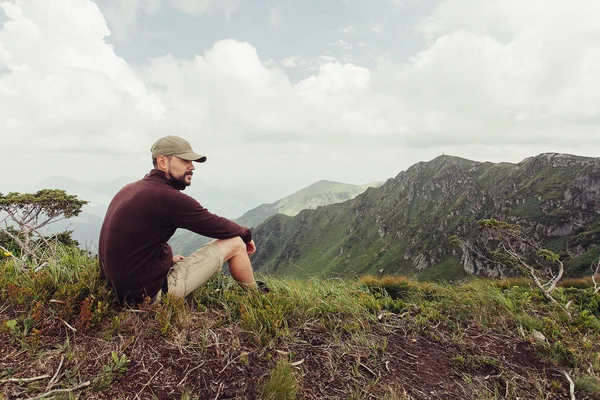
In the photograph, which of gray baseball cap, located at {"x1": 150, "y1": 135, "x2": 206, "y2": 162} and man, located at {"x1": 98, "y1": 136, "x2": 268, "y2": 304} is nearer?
man, located at {"x1": 98, "y1": 136, "x2": 268, "y2": 304}

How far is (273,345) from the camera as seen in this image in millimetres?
4117

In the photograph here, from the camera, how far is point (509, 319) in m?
5.56

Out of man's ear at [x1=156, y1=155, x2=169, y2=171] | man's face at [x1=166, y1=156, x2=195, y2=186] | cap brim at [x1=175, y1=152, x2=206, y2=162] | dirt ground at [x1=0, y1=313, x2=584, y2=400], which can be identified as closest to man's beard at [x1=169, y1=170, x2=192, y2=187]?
man's face at [x1=166, y1=156, x2=195, y2=186]

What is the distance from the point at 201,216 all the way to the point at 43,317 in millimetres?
2315

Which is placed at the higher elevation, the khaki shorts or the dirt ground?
the khaki shorts

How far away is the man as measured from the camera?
4.40m

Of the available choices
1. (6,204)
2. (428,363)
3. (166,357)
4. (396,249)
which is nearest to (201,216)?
(166,357)

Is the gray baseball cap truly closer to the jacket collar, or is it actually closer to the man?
the man

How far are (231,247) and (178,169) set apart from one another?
60.6 inches

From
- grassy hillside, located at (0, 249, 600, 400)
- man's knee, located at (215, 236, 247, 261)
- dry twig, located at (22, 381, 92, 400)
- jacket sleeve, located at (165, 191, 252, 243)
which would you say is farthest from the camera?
man's knee, located at (215, 236, 247, 261)

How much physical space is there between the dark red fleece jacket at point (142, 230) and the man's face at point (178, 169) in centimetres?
19

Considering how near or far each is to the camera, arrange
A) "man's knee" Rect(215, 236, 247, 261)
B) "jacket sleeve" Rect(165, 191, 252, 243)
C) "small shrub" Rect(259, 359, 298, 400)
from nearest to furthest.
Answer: "small shrub" Rect(259, 359, 298, 400) < "jacket sleeve" Rect(165, 191, 252, 243) < "man's knee" Rect(215, 236, 247, 261)

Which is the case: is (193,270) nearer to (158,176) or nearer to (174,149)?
(158,176)

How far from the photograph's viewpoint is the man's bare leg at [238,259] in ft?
17.8
